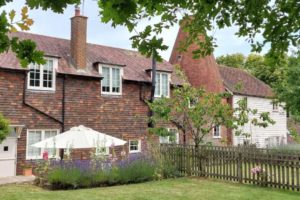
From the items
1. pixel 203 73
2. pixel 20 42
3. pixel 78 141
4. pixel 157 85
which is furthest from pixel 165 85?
pixel 20 42

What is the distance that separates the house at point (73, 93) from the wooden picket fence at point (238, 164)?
13.8 feet

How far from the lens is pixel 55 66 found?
19.6 m

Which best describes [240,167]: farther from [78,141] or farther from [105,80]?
[105,80]

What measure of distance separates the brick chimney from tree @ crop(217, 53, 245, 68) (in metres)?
39.5

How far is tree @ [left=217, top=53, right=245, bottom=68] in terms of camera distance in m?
58.1

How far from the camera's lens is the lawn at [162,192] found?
11.6 metres

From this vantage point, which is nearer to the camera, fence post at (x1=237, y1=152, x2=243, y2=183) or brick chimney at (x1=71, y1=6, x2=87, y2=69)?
fence post at (x1=237, y1=152, x2=243, y2=183)

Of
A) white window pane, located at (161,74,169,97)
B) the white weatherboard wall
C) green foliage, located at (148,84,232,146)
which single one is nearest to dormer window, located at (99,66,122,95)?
white window pane, located at (161,74,169,97)

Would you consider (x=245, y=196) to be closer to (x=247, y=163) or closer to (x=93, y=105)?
(x=247, y=163)

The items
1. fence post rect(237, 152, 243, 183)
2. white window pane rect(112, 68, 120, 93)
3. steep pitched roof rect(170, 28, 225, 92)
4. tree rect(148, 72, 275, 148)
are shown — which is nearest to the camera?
fence post rect(237, 152, 243, 183)

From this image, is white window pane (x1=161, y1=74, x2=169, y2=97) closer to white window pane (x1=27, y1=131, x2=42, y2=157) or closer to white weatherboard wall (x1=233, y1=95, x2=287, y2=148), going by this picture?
white weatherboard wall (x1=233, y1=95, x2=287, y2=148)

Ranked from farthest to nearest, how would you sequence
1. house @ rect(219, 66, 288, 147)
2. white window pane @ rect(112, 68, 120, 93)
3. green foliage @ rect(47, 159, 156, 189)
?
house @ rect(219, 66, 288, 147) < white window pane @ rect(112, 68, 120, 93) < green foliage @ rect(47, 159, 156, 189)

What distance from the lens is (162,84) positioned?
24344 millimetres

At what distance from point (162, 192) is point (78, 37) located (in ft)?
39.4
